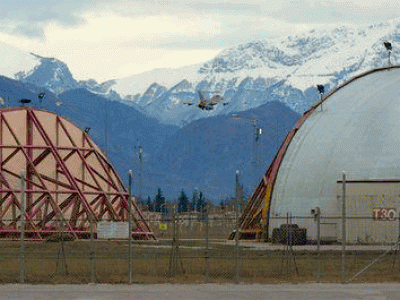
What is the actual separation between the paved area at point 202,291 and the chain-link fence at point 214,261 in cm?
135

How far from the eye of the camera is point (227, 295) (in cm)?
3859

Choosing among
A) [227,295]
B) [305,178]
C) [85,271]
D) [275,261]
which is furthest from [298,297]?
[305,178]

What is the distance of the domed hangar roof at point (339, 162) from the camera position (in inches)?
2907

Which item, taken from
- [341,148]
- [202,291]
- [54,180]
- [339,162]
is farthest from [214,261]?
[54,180]

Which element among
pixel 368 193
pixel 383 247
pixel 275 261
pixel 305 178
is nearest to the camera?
pixel 275 261

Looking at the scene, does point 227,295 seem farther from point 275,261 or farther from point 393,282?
point 275,261

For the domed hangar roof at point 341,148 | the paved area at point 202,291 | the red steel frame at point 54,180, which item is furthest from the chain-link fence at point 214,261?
the red steel frame at point 54,180

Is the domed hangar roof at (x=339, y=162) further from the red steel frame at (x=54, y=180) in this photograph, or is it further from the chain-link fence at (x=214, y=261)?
the red steel frame at (x=54, y=180)

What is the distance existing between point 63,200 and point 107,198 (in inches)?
161

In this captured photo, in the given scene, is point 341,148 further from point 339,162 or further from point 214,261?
point 214,261

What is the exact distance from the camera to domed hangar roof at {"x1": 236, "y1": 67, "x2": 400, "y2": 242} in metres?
73.8

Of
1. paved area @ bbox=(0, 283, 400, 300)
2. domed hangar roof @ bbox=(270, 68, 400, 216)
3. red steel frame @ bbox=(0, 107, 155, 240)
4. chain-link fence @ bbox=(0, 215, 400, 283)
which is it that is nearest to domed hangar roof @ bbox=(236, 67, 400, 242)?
domed hangar roof @ bbox=(270, 68, 400, 216)

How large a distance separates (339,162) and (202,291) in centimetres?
3832

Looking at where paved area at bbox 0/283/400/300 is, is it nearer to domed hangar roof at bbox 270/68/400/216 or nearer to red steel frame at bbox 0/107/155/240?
domed hangar roof at bbox 270/68/400/216
